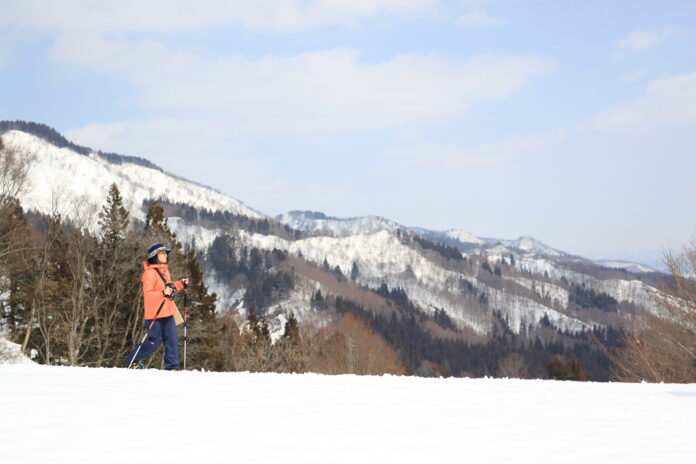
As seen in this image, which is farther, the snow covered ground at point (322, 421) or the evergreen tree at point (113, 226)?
the evergreen tree at point (113, 226)

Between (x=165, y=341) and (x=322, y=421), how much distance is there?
599 cm

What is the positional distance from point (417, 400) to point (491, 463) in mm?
2908

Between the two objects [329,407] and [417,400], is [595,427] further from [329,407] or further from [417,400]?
[329,407]

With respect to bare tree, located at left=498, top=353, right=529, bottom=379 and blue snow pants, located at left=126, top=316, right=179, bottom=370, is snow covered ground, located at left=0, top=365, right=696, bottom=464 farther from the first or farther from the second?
bare tree, located at left=498, top=353, right=529, bottom=379

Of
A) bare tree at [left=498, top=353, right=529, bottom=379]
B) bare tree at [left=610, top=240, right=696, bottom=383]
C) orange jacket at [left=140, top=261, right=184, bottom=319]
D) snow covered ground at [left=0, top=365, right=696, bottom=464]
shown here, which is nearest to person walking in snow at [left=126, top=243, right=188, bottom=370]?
orange jacket at [left=140, top=261, right=184, bottom=319]

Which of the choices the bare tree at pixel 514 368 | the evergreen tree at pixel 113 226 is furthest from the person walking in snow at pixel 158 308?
the bare tree at pixel 514 368

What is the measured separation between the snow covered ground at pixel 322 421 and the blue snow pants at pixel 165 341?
187cm

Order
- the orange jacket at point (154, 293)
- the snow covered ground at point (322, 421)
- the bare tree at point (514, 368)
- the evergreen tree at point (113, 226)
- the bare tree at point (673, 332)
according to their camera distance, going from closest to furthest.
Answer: the snow covered ground at point (322, 421) < the orange jacket at point (154, 293) < the bare tree at point (673, 332) < the evergreen tree at point (113, 226) < the bare tree at point (514, 368)

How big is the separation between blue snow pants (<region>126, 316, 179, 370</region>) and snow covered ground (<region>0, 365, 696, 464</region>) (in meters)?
1.87

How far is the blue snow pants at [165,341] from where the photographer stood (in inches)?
420

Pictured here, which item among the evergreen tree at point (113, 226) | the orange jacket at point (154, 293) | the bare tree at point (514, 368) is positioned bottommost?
the bare tree at point (514, 368)

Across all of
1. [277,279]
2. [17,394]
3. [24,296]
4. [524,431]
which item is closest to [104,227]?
→ [24,296]

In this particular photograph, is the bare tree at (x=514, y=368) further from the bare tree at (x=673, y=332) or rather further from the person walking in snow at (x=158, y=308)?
the person walking in snow at (x=158, y=308)

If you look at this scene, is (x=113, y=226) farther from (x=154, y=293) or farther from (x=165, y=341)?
(x=154, y=293)
